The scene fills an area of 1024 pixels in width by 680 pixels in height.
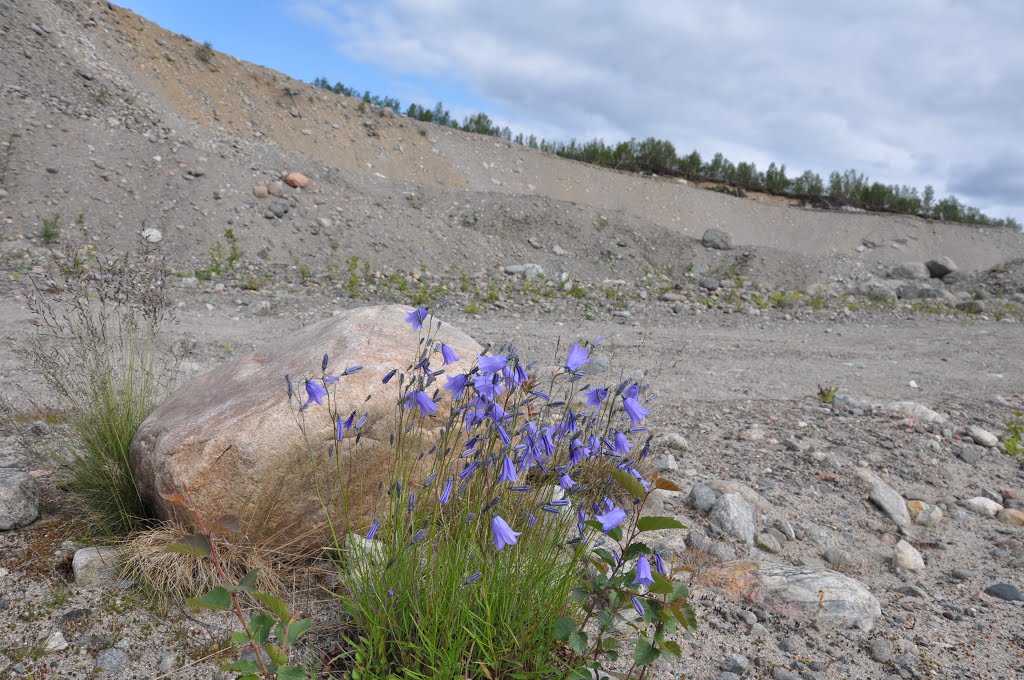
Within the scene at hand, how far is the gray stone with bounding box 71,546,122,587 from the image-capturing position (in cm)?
248

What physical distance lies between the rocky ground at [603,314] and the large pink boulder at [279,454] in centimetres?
33

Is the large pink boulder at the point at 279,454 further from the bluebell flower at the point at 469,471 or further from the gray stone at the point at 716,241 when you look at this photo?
the gray stone at the point at 716,241

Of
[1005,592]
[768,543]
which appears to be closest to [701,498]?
[768,543]

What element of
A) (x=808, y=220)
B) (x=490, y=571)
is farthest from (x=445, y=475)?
(x=808, y=220)

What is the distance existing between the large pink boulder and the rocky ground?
33cm

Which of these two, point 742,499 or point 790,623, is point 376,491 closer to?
point 790,623

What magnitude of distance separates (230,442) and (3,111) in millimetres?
13024

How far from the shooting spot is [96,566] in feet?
8.30

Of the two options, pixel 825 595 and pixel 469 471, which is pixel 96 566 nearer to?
pixel 469 471

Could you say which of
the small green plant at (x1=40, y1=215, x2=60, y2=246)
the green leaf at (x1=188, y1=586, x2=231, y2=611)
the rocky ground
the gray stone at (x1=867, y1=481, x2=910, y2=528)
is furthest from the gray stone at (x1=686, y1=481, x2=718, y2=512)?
the small green plant at (x1=40, y1=215, x2=60, y2=246)

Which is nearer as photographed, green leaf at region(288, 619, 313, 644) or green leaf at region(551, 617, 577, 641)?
green leaf at region(288, 619, 313, 644)

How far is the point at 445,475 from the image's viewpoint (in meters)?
2.28

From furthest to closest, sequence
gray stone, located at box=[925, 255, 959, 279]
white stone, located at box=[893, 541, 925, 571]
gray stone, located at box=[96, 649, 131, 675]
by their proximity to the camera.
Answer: gray stone, located at box=[925, 255, 959, 279]
white stone, located at box=[893, 541, 925, 571]
gray stone, located at box=[96, 649, 131, 675]

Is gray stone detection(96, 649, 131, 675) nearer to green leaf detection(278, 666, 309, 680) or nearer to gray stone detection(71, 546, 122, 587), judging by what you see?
gray stone detection(71, 546, 122, 587)
